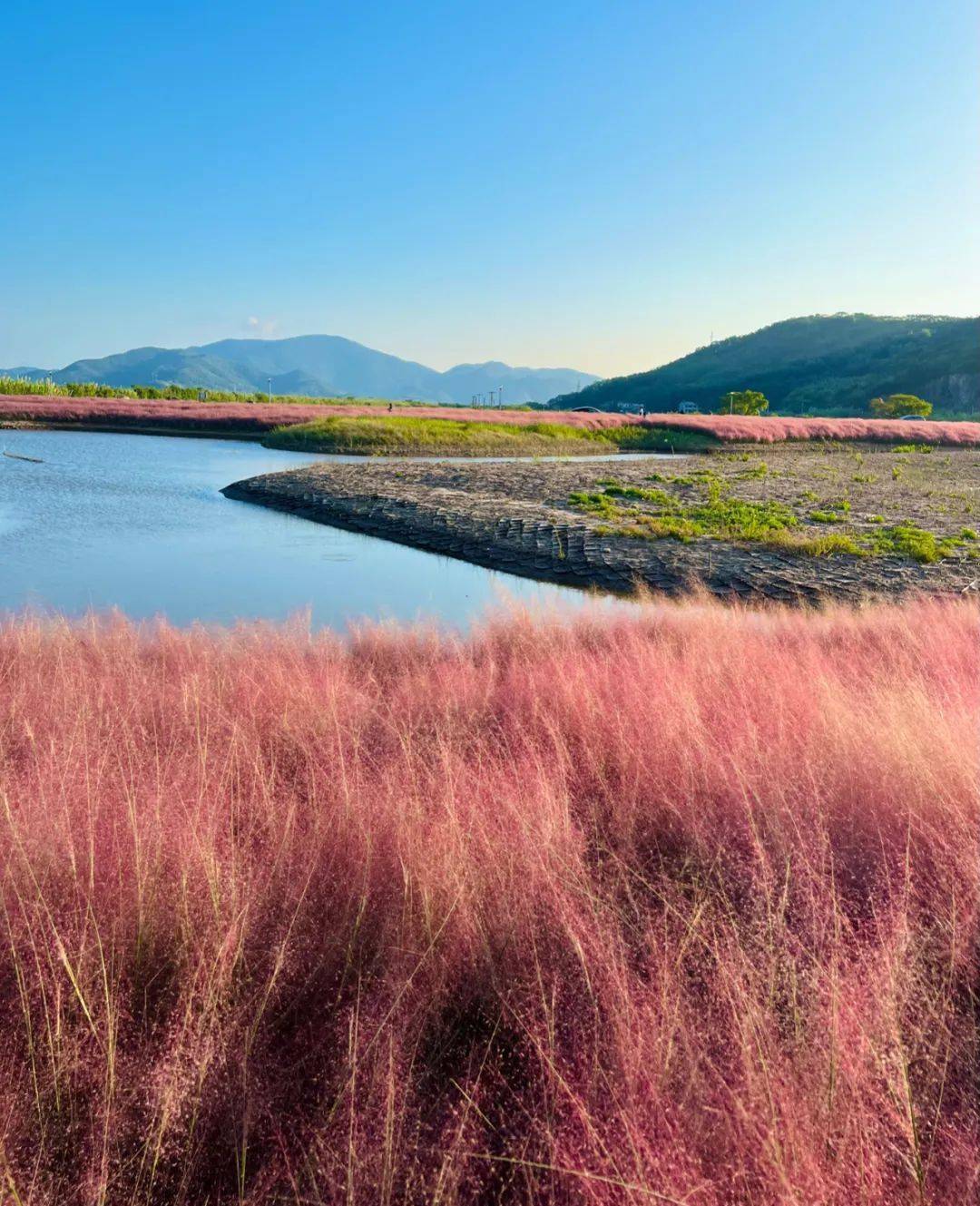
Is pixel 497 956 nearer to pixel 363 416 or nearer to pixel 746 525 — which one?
pixel 746 525

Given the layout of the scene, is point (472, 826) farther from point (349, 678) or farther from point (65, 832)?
point (349, 678)

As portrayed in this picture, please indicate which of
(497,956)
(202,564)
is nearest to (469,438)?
(202,564)

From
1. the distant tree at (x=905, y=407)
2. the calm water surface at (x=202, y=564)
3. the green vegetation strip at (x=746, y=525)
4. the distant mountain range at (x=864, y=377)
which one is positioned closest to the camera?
the calm water surface at (x=202, y=564)

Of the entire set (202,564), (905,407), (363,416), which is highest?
(905,407)

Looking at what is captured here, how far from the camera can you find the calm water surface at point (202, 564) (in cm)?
1223

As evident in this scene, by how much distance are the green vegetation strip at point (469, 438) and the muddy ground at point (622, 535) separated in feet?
24.4

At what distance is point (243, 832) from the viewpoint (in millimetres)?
4137

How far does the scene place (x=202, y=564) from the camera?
1534 cm

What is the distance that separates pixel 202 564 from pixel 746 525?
39.2 ft

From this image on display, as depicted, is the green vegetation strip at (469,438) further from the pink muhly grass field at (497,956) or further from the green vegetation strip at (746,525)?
the pink muhly grass field at (497,956)

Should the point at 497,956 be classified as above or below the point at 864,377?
below

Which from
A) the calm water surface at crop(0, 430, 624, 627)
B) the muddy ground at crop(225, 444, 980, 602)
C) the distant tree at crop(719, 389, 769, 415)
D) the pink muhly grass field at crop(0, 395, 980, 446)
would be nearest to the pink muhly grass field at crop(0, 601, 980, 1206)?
the calm water surface at crop(0, 430, 624, 627)

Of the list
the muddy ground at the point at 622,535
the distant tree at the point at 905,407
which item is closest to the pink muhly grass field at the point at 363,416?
the muddy ground at the point at 622,535

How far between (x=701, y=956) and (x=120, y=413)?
58.0 meters
